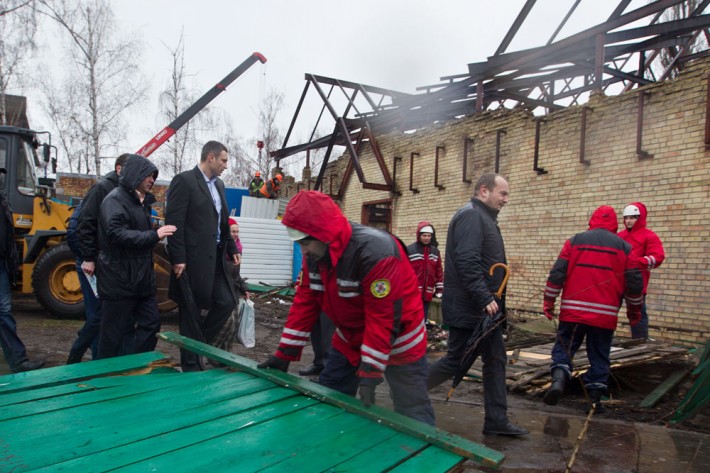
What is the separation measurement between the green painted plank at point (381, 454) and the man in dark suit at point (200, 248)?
2.19 metres

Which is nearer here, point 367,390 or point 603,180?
point 367,390

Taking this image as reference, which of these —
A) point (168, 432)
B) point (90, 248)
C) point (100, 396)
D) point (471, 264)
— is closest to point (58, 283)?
point (90, 248)

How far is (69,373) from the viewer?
8.20ft

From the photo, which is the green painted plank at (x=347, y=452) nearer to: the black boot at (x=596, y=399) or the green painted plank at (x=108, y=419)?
the green painted plank at (x=108, y=419)

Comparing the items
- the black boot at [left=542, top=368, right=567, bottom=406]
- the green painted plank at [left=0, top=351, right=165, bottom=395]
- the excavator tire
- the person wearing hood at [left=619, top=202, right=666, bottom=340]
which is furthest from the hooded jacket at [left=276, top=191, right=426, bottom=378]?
the excavator tire

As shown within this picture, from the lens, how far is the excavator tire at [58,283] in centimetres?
729

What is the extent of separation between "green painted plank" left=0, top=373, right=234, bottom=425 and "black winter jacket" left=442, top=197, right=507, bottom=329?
1612 millimetres

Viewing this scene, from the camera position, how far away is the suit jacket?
362 centimetres

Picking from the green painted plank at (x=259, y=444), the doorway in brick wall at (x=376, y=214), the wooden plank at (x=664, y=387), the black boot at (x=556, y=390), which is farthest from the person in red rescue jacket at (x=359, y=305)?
the doorway in brick wall at (x=376, y=214)

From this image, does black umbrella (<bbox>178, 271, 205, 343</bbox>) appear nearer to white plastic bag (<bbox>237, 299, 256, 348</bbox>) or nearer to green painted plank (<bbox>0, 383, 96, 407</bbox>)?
white plastic bag (<bbox>237, 299, 256, 348</bbox>)

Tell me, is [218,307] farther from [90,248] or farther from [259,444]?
[259,444]

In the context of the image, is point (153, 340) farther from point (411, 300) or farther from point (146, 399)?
point (411, 300)

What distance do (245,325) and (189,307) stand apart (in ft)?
2.11

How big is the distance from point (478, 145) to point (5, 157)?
8.55 m
